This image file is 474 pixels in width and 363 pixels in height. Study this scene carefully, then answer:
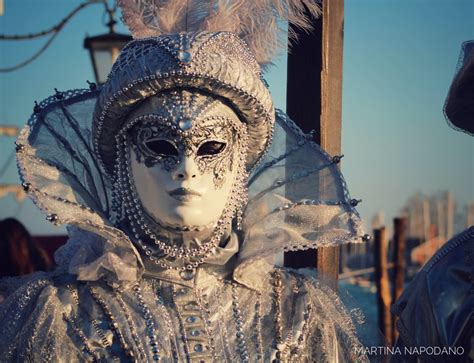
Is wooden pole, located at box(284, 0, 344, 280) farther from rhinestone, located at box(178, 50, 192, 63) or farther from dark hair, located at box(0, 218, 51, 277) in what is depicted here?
dark hair, located at box(0, 218, 51, 277)

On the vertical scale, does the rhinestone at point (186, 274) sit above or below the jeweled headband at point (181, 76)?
below

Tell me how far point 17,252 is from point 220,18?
1647 millimetres

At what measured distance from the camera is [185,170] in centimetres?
240

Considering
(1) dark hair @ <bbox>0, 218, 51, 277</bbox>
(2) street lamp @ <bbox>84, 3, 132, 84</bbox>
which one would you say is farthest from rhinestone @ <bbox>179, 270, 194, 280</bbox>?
(2) street lamp @ <bbox>84, 3, 132, 84</bbox>

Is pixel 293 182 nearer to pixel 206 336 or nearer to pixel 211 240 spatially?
pixel 211 240

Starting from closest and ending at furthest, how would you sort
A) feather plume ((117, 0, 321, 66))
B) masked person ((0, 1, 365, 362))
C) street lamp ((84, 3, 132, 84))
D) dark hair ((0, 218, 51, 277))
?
masked person ((0, 1, 365, 362)) → feather plume ((117, 0, 321, 66)) → dark hair ((0, 218, 51, 277)) → street lamp ((84, 3, 132, 84))

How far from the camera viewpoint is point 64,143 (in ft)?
8.83

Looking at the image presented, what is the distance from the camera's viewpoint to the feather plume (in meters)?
2.75

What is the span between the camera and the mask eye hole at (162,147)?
2.44 m

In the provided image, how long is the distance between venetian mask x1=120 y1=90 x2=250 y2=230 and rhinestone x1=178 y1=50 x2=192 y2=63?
102 mm

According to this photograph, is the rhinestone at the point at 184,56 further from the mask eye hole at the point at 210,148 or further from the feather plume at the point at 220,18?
the feather plume at the point at 220,18

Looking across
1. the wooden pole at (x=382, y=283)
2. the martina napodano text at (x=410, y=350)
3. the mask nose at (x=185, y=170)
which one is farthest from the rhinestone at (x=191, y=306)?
the wooden pole at (x=382, y=283)

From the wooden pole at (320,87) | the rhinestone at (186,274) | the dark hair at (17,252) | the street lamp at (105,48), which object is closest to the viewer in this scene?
the rhinestone at (186,274)

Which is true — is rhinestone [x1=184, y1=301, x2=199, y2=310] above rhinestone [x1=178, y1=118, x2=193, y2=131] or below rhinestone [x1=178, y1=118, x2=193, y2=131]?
below
